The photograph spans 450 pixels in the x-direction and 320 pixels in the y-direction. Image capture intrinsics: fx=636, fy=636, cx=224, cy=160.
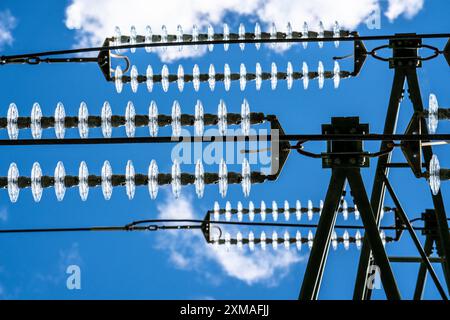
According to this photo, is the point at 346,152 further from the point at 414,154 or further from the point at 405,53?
the point at 405,53

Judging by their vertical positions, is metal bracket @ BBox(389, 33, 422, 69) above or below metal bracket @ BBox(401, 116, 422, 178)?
above

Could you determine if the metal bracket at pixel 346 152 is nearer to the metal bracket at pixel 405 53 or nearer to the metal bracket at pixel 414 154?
the metal bracket at pixel 414 154

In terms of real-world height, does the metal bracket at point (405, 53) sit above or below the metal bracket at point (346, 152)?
above

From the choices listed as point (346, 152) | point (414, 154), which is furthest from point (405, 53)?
point (346, 152)

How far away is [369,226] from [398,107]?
246cm

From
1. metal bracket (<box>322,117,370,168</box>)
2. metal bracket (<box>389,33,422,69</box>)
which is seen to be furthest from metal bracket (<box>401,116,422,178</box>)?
metal bracket (<box>389,33,422,69</box>)

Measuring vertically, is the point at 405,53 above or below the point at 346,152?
above

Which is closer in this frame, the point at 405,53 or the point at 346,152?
the point at 346,152

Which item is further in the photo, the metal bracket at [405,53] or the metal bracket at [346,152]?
the metal bracket at [405,53]

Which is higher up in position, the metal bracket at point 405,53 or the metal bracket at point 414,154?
the metal bracket at point 405,53

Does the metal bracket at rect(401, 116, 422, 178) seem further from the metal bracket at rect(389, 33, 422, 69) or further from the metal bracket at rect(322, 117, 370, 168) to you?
the metal bracket at rect(389, 33, 422, 69)

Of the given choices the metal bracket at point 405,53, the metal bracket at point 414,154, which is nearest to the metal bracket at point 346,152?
the metal bracket at point 414,154
